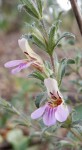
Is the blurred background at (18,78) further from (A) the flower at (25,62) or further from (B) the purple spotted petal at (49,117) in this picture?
(B) the purple spotted petal at (49,117)

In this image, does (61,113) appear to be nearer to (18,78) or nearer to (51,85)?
(51,85)

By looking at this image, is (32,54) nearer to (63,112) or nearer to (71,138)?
(63,112)

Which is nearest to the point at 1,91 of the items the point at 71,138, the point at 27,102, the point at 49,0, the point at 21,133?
the point at 27,102

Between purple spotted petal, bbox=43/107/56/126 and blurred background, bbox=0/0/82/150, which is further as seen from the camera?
blurred background, bbox=0/0/82/150

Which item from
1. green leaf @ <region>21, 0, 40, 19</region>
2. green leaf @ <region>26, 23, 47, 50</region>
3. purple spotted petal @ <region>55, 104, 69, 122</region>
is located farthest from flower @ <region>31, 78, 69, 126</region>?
green leaf @ <region>21, 0, 40, 19</region>

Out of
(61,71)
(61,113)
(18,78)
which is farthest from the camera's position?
(18,78)

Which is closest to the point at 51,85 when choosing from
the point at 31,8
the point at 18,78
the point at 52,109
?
the point at 52,109

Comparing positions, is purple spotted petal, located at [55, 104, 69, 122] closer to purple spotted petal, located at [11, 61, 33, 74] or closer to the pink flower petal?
the pink flower petal
